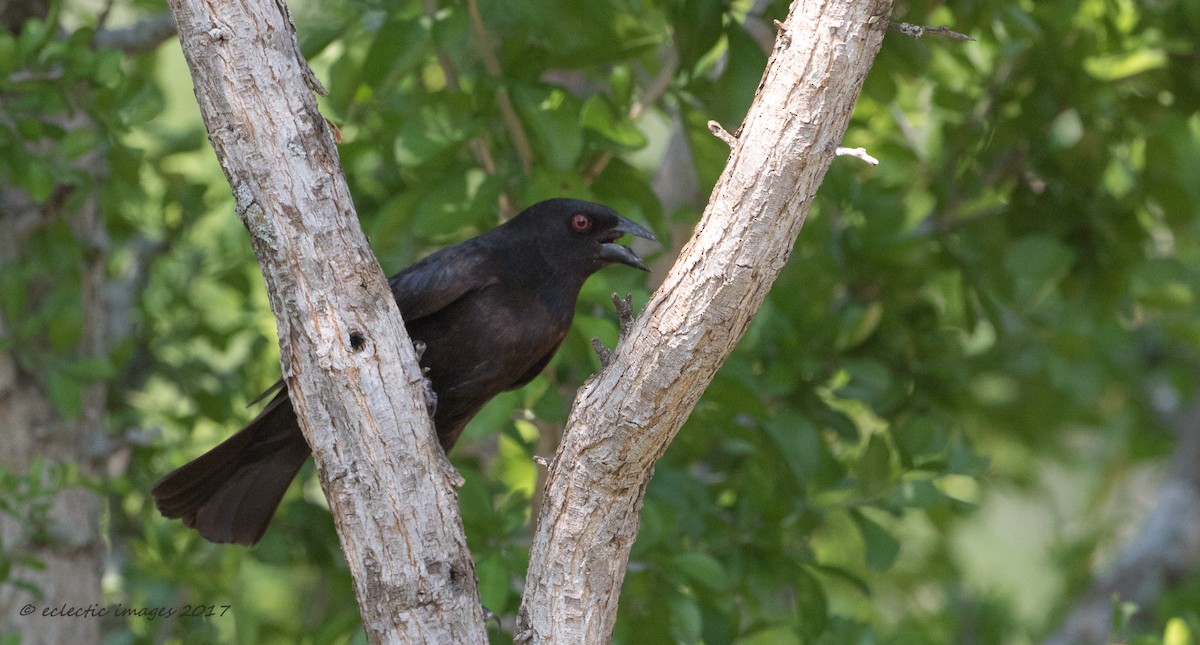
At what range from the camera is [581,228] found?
4062 millimetres

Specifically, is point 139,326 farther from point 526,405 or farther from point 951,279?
point 951,279

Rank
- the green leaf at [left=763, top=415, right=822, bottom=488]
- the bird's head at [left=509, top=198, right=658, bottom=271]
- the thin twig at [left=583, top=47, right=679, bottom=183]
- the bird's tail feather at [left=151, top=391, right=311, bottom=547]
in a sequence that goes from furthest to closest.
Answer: the thin twig at [left=583, top=47, right=679, bottom=183] < the green leaf at [left=763, top=415, right=822, bottom=488] < the bird's head at [left=509, top=198, right=658, bottom=271] < the bird's tail feather at [left=151, top=391, right=311, bottom=547]

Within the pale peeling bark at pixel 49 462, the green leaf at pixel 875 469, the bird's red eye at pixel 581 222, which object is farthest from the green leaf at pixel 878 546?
the pale peeling bark at pixel 49 462

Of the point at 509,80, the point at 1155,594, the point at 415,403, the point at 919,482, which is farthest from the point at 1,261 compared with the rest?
the point at 1155,594

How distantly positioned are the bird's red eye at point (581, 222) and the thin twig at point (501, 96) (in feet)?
0.94

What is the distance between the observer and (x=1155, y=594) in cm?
663

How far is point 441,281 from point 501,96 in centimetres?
69

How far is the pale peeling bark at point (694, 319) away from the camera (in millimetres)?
2580

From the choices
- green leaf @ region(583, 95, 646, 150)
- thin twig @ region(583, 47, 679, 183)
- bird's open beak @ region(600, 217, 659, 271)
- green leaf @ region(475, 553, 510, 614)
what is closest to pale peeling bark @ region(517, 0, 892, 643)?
green leaf @ region(475, 553, 510, 614)

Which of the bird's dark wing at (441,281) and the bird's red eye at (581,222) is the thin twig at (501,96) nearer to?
the bird's red eye at (581,222)

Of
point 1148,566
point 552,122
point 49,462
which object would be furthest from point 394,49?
point 1148,566

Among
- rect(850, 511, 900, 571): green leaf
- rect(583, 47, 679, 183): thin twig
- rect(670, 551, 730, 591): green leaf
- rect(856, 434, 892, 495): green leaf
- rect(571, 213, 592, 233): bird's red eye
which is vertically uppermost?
rect(583, 47, 679, 183): thin twig

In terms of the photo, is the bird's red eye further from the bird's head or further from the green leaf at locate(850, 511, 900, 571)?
the green leaf at locate(850, 511, 900, 571)

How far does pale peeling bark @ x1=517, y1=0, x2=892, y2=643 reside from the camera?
8.46ft
